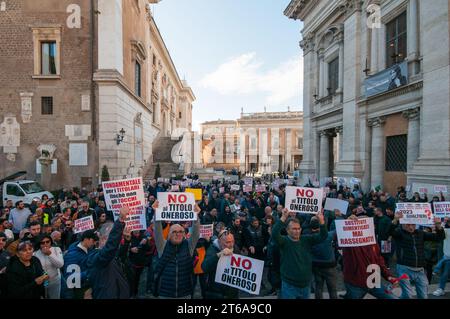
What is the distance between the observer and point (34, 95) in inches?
683

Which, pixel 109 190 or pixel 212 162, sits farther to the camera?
pixel 212 162

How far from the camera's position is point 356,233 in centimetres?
471

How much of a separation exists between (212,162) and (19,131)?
45.6 metres

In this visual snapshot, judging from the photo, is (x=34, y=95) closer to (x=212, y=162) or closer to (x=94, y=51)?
(x=94, y=51)

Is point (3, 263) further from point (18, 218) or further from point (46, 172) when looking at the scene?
point (46, 172)

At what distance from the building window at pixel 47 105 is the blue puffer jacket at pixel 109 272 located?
55.4 ft

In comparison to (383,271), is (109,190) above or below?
above

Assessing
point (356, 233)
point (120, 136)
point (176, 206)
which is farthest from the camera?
point (120, 136)

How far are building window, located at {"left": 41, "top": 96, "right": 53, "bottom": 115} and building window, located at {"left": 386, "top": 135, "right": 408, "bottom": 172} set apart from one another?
2027cm

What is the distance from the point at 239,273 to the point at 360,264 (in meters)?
2.01

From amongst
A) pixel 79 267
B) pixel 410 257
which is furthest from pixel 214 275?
pixel 410 257

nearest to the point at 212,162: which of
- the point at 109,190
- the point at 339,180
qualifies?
the point at 339,180

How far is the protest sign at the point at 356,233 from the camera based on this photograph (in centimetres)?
467

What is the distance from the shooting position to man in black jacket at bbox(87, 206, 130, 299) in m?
3.70
